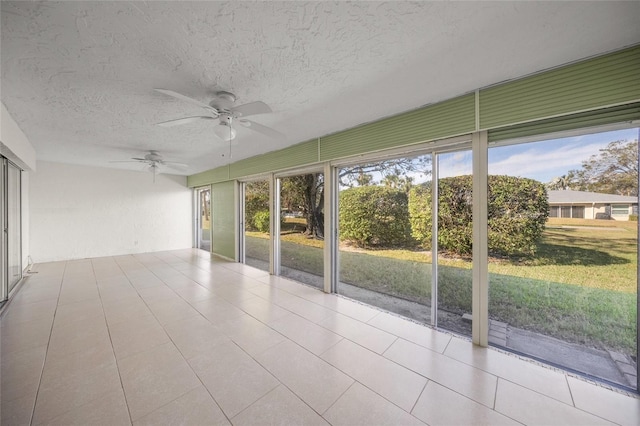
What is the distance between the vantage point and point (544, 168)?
2.22 metres

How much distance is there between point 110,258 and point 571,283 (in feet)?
29.2

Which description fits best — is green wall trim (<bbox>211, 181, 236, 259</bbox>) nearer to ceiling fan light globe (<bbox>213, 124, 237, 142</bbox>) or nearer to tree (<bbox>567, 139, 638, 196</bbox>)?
ceiling fan light globe (<bbox>213, 124, 237, 142</bbox>)

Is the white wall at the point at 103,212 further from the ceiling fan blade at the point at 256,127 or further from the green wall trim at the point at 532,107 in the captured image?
the green wall trim at the point at 532,107

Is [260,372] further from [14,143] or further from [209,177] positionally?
[209,177]

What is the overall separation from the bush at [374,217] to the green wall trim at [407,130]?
0.88 m

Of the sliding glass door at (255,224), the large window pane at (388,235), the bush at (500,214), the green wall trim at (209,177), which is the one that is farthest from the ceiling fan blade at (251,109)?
the green wall trim at (209,177)

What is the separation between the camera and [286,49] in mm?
1682

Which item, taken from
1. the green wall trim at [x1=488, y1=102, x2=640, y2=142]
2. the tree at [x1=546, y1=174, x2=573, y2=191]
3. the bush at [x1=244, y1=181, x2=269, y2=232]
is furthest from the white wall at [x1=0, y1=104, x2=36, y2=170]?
the tree at [x1=546, y1=174, x2=573, y2=191]

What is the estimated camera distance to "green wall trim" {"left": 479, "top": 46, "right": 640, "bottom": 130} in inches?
65.1

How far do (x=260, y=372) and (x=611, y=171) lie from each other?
336cm

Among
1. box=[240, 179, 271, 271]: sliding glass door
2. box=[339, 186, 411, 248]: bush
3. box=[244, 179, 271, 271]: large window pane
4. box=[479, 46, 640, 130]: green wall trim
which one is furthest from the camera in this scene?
box=[244, 179, 271, 271]: large window pane

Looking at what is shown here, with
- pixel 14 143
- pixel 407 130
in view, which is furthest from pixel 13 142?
pixel 407 130

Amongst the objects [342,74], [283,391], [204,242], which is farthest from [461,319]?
[204,242]

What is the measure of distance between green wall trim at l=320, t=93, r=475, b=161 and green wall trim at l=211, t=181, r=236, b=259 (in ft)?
11.4
